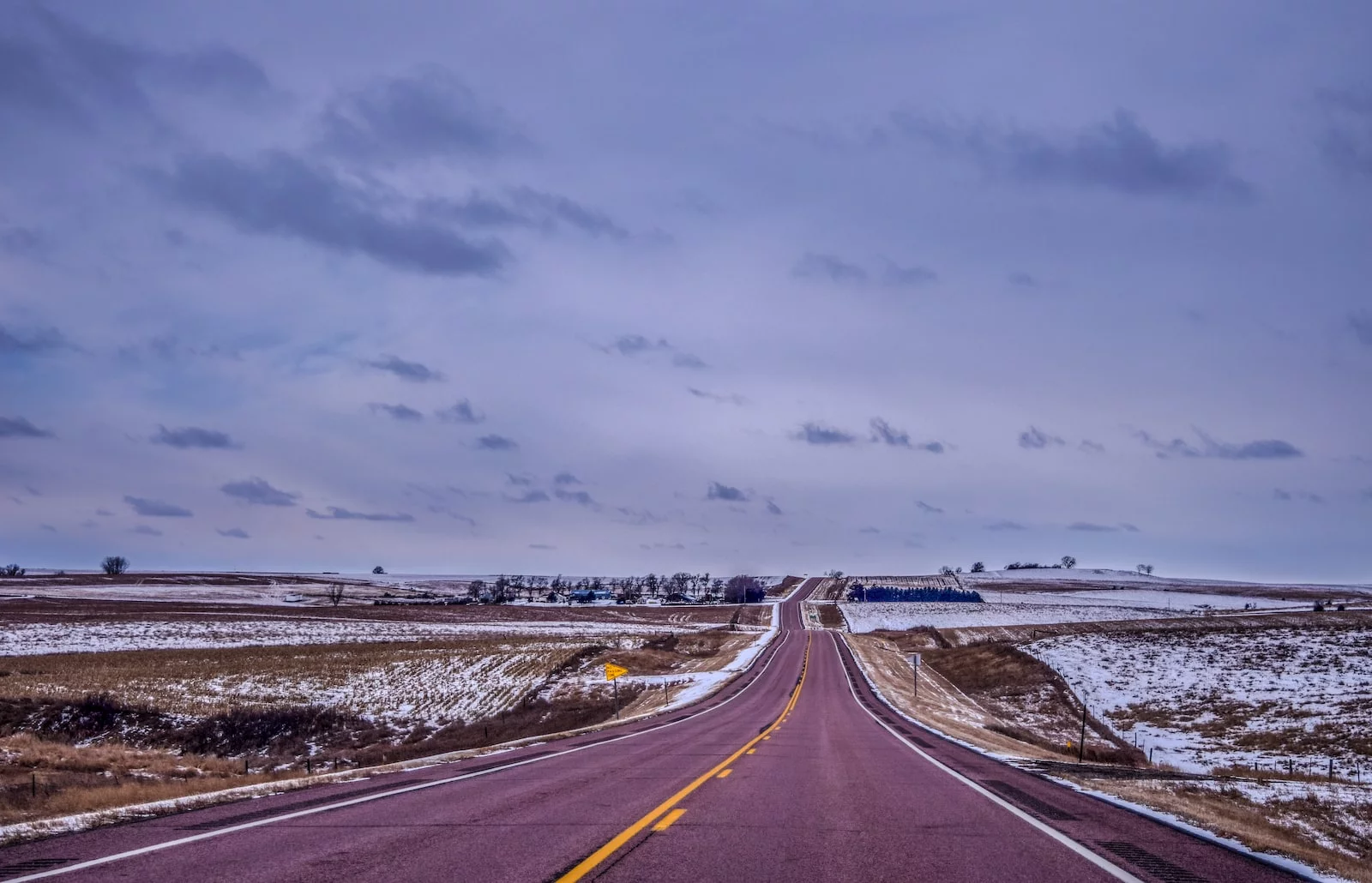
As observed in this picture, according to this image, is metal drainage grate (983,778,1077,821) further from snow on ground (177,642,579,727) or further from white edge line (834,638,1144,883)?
snow on ground (177,642,579,727)

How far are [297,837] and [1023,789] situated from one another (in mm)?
10711

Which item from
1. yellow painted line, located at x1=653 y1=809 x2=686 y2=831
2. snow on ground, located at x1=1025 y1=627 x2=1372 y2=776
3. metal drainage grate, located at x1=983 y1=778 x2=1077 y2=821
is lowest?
snow on ground, located at x1=1025 y1=627 x2=1372 y2=776

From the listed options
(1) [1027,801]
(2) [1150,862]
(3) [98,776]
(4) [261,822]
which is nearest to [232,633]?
(3) [98,776]

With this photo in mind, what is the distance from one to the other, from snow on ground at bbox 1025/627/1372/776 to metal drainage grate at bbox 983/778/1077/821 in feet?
73.7

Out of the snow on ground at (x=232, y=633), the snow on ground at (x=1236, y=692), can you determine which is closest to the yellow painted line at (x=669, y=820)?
the snow on ground at (x=1236, y=692)

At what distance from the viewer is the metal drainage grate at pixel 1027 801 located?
10.6m

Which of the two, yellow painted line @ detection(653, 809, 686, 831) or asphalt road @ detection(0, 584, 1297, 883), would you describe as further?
yellow painted line @ detection(653, 809, 686, 831)

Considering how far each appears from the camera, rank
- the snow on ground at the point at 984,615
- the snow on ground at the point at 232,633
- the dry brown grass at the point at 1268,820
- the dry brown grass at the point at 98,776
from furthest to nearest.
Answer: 1. the snow on ground at the point at 984,615
2. the snow on ground at the point at 232,633
3. the dry brown grass at the point at 98,776
4. the dry brown grass at the point at 1268,820

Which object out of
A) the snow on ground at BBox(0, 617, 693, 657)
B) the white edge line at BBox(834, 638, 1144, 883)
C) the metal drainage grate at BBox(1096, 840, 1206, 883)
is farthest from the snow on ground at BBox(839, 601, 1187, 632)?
the metal drainage grate at BBox(1096, 840, 1206, 883)

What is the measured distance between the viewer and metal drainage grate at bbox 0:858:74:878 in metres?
6.96

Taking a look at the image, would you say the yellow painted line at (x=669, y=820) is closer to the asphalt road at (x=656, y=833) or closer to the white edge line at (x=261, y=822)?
the asphalt road at (x=656, y=833)

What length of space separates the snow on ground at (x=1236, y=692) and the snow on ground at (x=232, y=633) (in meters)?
49.0

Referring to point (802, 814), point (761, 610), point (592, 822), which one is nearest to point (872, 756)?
point (802, 814)

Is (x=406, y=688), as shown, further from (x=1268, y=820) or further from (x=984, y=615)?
(x=984, y=615)
